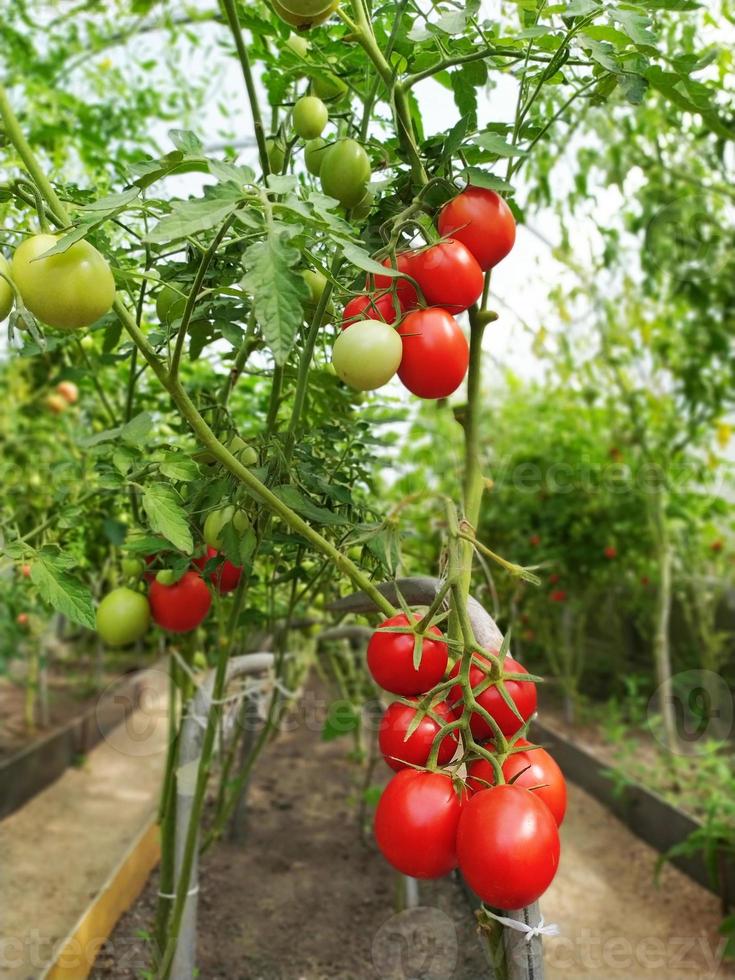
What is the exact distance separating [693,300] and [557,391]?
1.27m

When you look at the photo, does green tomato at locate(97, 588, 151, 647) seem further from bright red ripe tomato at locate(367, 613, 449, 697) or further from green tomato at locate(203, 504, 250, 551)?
bright red ripe tomato at locate(367, 613, 449, 697)

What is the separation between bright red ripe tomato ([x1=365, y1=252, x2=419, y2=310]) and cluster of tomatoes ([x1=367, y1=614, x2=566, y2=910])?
26 cm

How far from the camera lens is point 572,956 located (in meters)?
1.84

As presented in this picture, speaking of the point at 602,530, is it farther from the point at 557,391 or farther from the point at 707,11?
the point at 707,11

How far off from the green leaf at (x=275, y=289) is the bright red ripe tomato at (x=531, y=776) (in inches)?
13.2

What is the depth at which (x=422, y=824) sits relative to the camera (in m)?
0.57

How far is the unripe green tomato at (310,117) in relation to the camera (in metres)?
0.67

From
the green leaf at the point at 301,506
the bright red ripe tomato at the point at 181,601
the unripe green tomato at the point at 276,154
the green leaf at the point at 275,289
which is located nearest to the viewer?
the green leaf at the point at 275,289

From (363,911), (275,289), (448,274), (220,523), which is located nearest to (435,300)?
(448,274)

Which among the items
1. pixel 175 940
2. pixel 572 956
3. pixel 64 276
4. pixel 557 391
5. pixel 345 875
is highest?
pixel 557 391

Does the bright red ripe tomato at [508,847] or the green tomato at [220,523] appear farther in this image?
the green tomato at [220,523]

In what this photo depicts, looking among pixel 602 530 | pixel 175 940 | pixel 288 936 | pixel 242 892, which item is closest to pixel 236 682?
pixel 175 940

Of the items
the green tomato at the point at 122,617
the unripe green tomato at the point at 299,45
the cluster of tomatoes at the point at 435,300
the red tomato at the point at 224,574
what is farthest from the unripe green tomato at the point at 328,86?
the green tomato at the point at 122,617

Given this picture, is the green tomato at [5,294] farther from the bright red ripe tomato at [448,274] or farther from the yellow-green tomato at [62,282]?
the bright red ripe tomato at [448,274]
